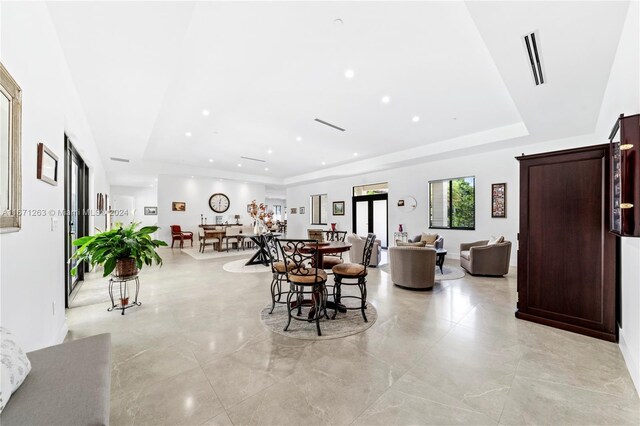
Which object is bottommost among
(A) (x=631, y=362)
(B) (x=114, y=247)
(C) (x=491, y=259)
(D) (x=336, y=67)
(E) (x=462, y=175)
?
(A) (x=631, y=362)

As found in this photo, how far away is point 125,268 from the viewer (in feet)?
10.4

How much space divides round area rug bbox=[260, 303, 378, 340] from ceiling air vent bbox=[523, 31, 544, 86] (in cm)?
327

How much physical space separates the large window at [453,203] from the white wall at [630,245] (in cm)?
450

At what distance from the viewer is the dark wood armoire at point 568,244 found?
254cm

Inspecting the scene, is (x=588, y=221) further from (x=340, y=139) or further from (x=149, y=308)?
(x=149, y=308)

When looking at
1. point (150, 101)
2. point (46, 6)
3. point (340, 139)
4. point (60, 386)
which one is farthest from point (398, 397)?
point (340, 139)

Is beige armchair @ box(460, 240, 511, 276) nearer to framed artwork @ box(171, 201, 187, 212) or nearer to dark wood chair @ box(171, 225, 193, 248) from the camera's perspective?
dark wood chair @ box(171, 225, 193, 248)

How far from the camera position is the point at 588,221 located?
2.65m

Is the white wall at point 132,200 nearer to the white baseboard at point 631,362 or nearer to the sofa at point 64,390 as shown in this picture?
the sofa at point 64,390

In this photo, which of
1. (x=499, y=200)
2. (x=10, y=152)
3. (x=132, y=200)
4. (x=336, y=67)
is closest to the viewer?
(x=10, y=152)

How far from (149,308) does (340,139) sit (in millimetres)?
5151

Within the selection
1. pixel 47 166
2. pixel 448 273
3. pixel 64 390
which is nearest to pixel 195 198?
pixel 47 166

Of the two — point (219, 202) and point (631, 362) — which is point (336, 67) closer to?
point (631, 362)

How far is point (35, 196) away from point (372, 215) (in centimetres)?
873
